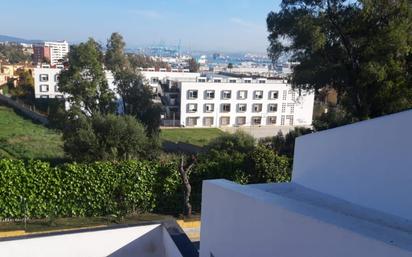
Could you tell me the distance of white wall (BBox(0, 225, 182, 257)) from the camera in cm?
646

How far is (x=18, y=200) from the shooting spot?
38.2 ft

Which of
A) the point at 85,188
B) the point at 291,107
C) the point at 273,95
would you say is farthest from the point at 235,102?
the point at 85,188

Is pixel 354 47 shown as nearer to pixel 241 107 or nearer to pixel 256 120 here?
pixel 241 107

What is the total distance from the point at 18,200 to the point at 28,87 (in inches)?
2185

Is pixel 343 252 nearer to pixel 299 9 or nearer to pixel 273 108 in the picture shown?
pixel 299 9

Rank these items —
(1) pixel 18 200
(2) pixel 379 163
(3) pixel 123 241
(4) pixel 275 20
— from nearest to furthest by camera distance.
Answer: (2) pixel 379 163 < (3) pixel 123 241 < (1) pixel 18 200 < (4) pixel 275 20

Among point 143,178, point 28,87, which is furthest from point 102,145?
point 28,87

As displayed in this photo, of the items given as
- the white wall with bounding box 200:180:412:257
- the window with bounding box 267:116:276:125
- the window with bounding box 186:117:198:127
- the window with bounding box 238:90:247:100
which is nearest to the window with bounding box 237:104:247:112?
the window with bounding box 238:90:247:100

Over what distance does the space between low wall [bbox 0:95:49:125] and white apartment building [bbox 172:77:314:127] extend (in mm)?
16752

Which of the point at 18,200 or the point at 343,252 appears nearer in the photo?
the point at 343,252

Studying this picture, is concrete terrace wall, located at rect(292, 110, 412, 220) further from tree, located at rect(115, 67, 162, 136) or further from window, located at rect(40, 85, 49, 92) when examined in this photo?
window, located at rect(40, 85, 49, 92)

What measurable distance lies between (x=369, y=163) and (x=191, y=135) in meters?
43.0

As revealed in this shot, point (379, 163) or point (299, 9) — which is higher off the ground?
point (299, 9)

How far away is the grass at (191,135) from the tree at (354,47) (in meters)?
25.7
